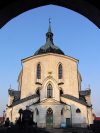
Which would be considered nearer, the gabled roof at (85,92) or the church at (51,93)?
the church at (51,93)

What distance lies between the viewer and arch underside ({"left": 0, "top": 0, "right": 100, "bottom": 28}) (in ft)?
9.83

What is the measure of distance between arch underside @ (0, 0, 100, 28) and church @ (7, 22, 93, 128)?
20.4 m

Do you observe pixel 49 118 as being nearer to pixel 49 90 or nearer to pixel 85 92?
pixel 49 90

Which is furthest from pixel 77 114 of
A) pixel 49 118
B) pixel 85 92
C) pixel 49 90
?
pixel 85 92

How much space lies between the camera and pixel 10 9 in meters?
3.16

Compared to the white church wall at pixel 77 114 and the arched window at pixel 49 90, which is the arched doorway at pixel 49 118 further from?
the white church wall at pixel 77 114

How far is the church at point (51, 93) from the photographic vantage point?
73.8ft

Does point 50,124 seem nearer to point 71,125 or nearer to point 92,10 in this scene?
point 71,125

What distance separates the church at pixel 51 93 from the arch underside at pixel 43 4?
20.4 meters

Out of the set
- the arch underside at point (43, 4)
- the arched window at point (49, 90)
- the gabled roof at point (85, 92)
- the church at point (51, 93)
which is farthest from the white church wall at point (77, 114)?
the arch underside at point (43, 4)

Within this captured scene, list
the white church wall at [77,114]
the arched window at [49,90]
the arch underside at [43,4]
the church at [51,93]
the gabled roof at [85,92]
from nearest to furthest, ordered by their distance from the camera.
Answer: the arch underside at [43,4]
the church at [51,93]
the white church wall at [77,114]
the arched window at [49,90]
the gabled roof at [85,92]

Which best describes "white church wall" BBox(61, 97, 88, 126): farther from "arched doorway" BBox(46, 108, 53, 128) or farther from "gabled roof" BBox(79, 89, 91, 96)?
"gabled roof" BBox(79, 89, 91, 96)

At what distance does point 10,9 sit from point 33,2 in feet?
1.84

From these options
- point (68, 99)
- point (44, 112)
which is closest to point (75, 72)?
point (68, 99)
